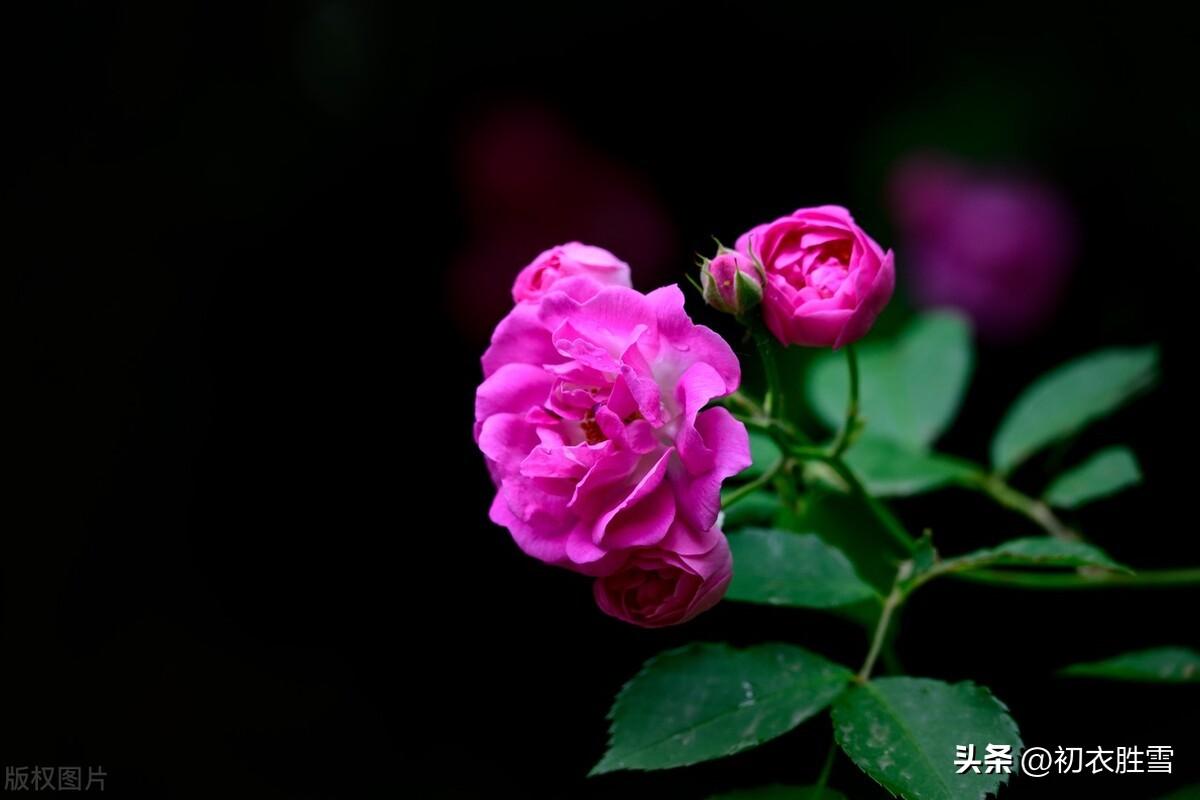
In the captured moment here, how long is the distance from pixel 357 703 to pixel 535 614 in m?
0.36

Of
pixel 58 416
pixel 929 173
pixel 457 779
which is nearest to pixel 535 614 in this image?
pixel 457 779

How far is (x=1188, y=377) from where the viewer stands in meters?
1.70

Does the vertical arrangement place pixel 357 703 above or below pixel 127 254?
below

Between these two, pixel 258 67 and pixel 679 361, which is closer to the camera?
pixel 679 361

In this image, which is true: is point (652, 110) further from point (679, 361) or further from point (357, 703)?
point (679, 361)

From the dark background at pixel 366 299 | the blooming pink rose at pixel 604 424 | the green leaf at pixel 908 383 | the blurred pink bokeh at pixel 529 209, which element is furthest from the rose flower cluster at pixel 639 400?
the blurred pink bokeh at pixel 529 209

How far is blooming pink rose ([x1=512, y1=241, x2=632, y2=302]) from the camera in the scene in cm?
80

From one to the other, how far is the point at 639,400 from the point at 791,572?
0.72ft

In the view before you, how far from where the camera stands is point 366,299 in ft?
7.41

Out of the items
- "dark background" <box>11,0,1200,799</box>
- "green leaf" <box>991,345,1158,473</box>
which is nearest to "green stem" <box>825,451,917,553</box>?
"green leaf" <box>991,345,1158,473</box>

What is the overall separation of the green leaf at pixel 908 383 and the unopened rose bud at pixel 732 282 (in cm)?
48

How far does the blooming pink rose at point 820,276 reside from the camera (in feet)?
2.54

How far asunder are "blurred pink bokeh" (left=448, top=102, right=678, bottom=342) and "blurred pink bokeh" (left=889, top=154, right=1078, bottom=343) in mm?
495

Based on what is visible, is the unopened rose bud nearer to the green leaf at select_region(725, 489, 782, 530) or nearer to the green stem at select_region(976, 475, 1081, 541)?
the green leaf at select_region(725, 489, 782, 530)
